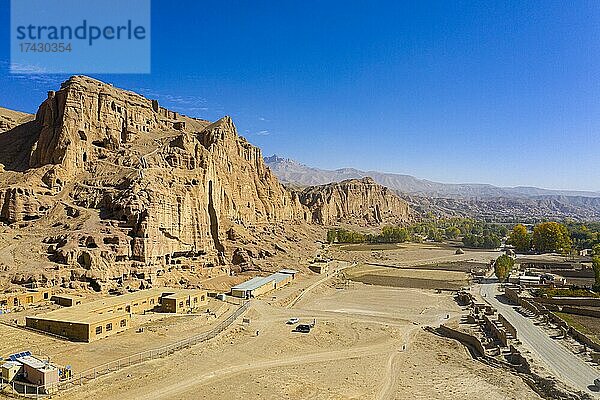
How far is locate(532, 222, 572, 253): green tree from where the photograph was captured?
4555 inches

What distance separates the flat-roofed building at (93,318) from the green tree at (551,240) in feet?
333

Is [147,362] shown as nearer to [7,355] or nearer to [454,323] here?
[7,355]

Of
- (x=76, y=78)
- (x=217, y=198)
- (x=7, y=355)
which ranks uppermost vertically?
(x=76, y=78)

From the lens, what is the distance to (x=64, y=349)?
118 ft

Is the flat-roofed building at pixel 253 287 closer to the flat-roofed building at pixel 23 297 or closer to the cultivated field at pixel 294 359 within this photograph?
the cultivated field at pixel 294 359

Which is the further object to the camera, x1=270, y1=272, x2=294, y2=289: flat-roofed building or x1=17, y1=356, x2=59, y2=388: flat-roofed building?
x1=270, y1=272, x2=294, y2=289: flat-roofed building

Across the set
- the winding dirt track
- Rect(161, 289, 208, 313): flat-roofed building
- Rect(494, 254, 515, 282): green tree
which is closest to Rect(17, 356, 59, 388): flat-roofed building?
the winding dirt track

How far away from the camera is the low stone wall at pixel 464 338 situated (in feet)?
134

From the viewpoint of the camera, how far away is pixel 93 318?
3994cm

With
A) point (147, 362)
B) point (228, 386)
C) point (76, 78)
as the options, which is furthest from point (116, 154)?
point (228, 386)

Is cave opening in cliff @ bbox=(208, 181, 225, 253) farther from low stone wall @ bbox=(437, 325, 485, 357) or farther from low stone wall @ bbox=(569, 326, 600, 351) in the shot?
low stone wall @ bbox=(569, 326, 600, 351)

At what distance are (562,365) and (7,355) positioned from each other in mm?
41297

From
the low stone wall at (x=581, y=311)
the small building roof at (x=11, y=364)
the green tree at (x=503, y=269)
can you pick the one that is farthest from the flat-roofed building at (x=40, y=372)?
the green tree at (x=503, y=269)

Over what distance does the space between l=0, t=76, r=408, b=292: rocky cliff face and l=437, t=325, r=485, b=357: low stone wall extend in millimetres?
34999
